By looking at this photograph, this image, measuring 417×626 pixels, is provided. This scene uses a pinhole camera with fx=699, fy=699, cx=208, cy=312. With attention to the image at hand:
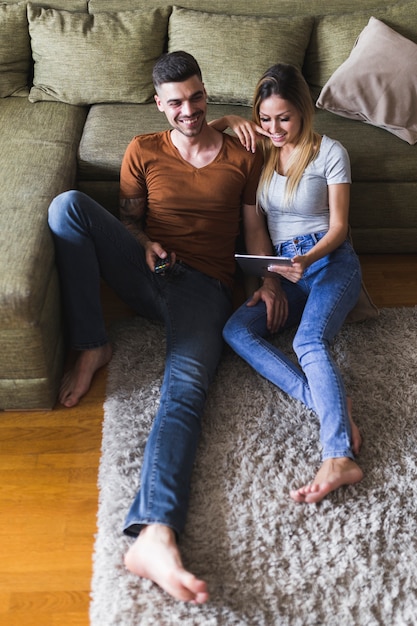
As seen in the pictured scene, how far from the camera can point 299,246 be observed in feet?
7.25

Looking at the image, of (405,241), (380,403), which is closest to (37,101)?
(405,241)

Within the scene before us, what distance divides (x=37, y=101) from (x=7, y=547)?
6.16 ft

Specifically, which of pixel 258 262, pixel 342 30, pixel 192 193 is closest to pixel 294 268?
pixel 258 262

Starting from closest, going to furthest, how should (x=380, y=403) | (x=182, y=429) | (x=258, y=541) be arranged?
(x=258, y=541) < (x=182, y=429) < (x=380, y=403)

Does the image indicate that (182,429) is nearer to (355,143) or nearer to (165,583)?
(165,583)

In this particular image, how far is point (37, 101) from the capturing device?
9.47ft

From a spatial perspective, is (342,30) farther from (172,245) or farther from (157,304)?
(157,304)

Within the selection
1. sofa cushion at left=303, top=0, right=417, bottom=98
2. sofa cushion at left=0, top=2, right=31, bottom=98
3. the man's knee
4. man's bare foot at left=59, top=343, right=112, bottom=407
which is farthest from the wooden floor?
sofa cushion at left=303, top=0, right=417, bottom=98

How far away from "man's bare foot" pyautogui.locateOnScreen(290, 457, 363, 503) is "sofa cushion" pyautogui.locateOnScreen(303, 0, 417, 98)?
1.68 m

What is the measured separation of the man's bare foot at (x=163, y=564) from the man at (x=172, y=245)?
0.81ft

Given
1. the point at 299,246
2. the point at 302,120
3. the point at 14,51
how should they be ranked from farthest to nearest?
the point at 14,51
the point at 299,246
the point at 302,120

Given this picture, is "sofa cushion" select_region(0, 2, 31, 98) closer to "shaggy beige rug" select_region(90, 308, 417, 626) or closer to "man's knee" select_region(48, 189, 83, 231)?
"man's knee" select_region(48, 189, 83, 231)

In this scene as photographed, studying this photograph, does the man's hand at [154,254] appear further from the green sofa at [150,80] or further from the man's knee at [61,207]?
the green sofa at [150,80]

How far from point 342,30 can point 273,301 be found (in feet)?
4.33
